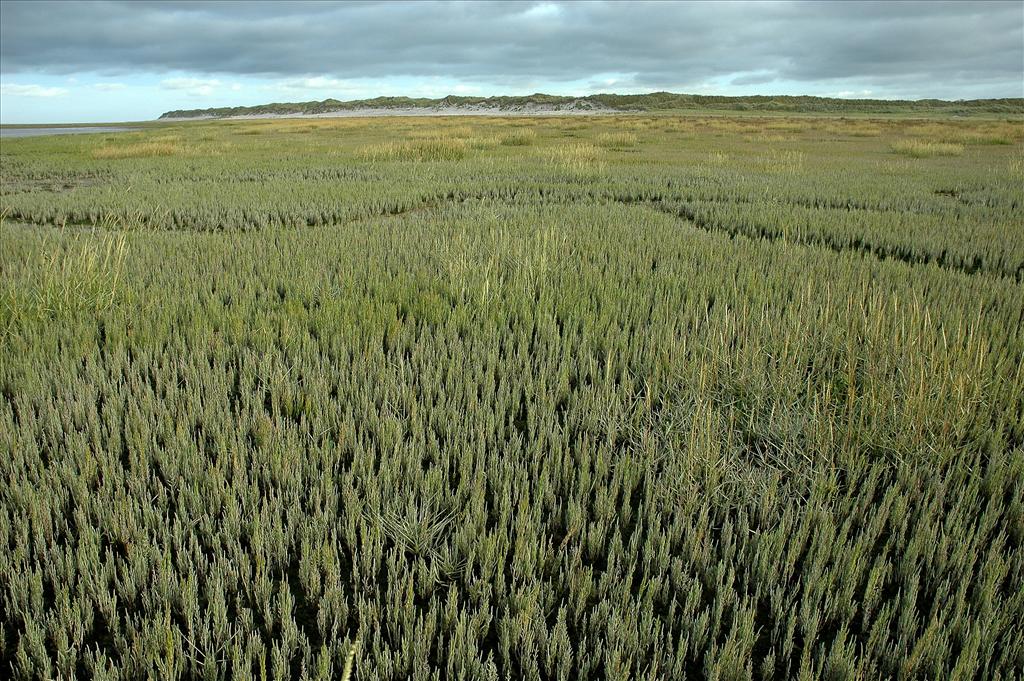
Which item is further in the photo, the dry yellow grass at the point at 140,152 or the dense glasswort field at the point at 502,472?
the dry yellow grass at the point at 140,152

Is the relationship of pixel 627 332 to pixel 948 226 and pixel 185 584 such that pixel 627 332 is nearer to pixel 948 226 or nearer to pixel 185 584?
pixel 185 584

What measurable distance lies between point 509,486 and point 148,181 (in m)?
15.7

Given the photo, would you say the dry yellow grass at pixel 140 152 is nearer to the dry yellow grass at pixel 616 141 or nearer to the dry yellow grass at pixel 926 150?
the dry yellow grass at pixel 616 141

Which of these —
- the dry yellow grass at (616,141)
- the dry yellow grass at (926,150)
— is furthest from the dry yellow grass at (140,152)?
→ the dry yellow grass at (926,150)

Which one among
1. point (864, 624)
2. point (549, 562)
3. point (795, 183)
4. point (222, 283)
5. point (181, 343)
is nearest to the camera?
point (864, 624)

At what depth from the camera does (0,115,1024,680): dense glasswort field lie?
208 cm

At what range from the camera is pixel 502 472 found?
3.03 meters

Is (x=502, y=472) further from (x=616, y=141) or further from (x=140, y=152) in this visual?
(x=616, y=141)

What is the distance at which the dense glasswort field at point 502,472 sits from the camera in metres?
2.08

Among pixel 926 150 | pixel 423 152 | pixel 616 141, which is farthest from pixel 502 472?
pixel 616 141

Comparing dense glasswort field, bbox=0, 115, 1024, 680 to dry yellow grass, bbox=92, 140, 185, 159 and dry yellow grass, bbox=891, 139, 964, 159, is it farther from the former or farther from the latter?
dry yellow grass, bbox=891, 139, 964, 159

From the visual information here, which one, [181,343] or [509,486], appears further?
[181,343]

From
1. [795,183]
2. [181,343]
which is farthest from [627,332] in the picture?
[795,183]

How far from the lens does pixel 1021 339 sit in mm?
4660
